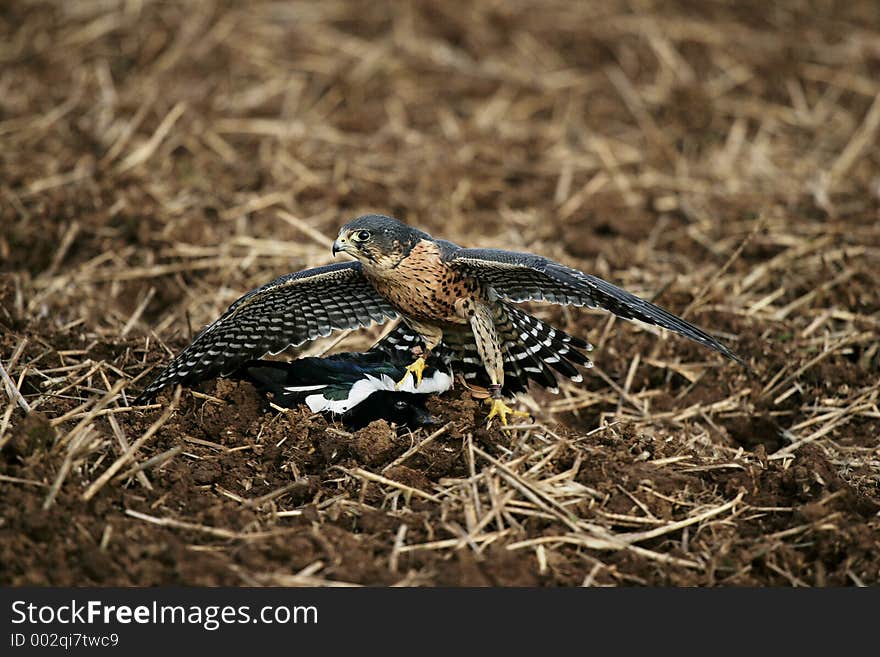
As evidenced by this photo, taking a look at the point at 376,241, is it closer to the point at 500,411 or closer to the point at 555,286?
the point at 555,286

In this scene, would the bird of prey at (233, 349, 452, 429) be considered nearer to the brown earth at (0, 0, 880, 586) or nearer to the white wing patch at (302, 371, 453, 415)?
the white wing patch at (302, 371, 453, 415)

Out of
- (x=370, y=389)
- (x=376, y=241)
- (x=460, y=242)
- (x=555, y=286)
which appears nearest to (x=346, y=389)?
(x=370, y=389)

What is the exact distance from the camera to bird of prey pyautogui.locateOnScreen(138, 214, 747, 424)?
4578 millimetres

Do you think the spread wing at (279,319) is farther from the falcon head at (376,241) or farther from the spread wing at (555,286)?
the spread wing at (555,286)

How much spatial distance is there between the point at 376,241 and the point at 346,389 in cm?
66

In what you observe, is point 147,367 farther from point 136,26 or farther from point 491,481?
point 136,26

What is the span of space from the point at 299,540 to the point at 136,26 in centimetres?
719

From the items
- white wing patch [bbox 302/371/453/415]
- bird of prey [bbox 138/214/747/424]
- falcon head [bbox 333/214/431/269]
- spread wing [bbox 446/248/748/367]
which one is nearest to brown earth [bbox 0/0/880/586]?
white wing patch [bbox 302/371/453/415]

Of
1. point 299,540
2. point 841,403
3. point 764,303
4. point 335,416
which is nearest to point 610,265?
point 764,303

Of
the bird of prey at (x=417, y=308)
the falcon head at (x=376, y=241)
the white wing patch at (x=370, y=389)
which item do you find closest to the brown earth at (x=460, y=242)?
the white wing patch at (x=370, y=389)

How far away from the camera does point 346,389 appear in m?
4.67

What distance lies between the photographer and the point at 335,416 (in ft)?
15.2

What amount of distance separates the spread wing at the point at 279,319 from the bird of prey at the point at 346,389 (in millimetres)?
122

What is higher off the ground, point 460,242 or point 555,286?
point 555,286
